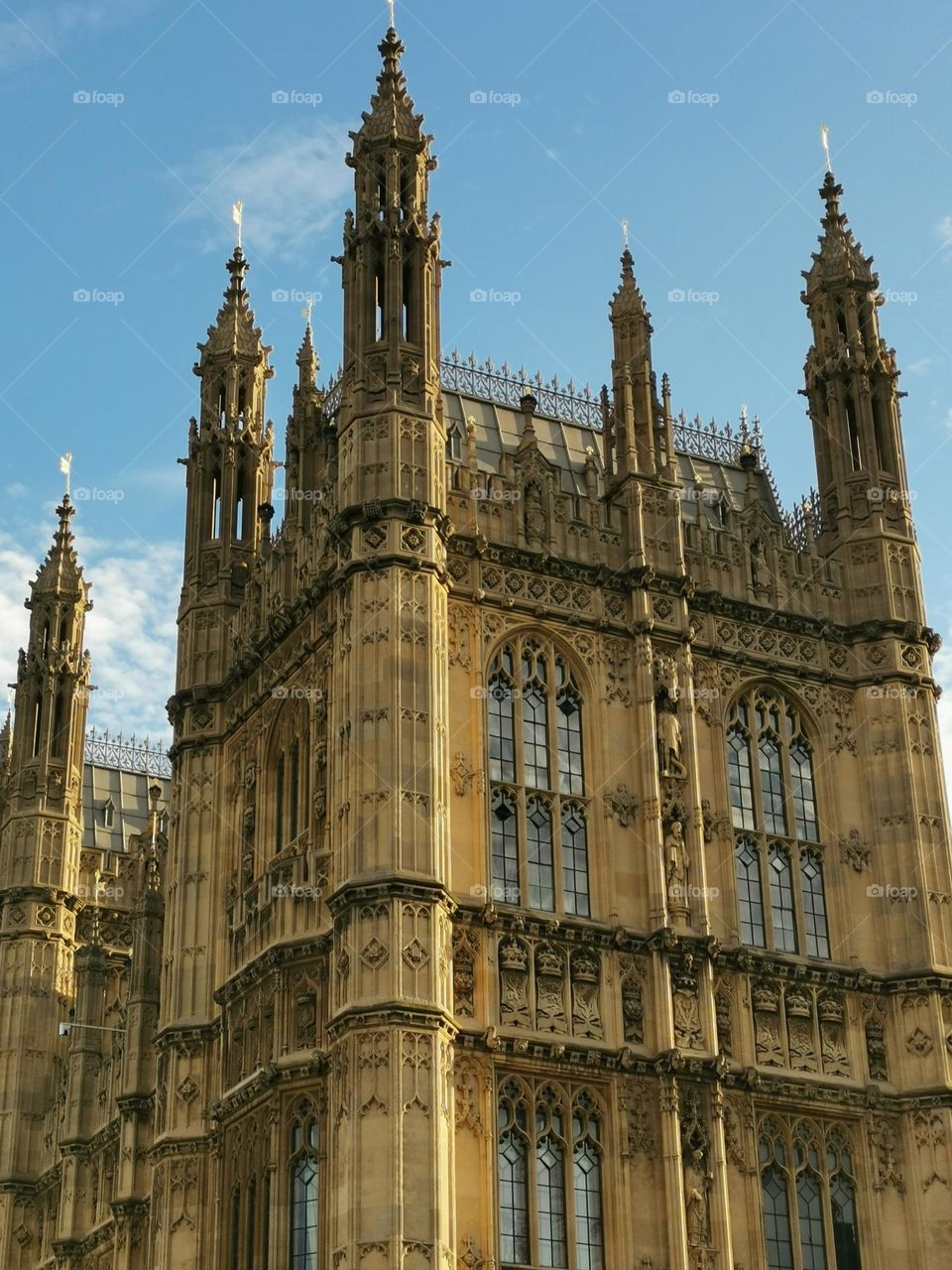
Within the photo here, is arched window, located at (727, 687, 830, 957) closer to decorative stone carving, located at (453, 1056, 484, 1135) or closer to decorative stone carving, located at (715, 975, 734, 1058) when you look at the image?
decorative stone carving, located at (715, 975, 734, 1058)

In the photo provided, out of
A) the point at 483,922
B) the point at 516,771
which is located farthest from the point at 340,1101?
the point at 516,771

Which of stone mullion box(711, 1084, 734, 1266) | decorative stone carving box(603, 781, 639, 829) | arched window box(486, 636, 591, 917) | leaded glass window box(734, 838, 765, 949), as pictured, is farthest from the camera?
leaded glass window box(734, 838, 765, 949)

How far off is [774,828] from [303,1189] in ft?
38.9

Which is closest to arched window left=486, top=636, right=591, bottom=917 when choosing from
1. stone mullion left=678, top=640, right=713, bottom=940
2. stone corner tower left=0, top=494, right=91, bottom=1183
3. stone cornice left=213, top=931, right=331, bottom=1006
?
stone mullion left=678, top=640, right=713, bottom=940

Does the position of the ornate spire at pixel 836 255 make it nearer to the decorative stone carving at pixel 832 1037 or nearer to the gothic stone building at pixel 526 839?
the gothic stone building at pixel 526 839

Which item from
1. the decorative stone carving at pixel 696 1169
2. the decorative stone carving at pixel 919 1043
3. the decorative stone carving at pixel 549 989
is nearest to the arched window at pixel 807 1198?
the decorative stone carving at pixel 696 1169

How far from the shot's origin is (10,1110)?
54250mm

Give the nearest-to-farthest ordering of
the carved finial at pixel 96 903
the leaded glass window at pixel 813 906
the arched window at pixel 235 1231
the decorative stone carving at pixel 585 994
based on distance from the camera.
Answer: the decorative stone carving at pixel 585 994 → the arched window at pixel 235 1231 → the leaded glass window at pixel 813 906 → the carved finial at pixel 96 903

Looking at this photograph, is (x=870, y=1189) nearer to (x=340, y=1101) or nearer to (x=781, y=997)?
(x=781, y=997)

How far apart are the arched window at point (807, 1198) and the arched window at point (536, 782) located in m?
5.55

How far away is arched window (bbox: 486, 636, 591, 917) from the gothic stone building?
73 millimetres

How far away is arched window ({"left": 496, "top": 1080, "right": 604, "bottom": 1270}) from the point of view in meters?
35.4

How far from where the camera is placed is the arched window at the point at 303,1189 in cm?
3569

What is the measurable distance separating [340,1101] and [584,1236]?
4937 mm
